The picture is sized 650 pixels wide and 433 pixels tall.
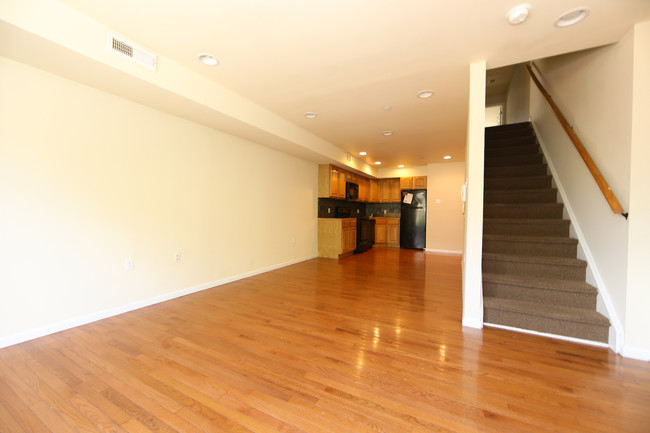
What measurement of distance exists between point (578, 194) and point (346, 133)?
321cm

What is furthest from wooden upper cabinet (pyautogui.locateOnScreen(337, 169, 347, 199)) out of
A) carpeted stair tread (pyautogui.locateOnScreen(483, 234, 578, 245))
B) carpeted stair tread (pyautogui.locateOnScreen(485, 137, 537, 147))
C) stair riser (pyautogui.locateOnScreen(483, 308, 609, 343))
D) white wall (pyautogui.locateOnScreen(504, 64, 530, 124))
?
stair riser (pyautogui.locateOnScreen(483, 308, 609, 343))

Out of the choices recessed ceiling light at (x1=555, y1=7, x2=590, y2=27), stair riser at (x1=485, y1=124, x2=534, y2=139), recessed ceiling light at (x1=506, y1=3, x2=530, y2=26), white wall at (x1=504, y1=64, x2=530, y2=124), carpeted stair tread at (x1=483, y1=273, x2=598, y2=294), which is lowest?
carpeted stair tread at (x1=483, y1=273, x2=598, y2=294)

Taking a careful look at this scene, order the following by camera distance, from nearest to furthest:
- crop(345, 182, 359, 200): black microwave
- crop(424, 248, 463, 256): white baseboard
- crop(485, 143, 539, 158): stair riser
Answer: crop(485, 143, 539, 158): stair riser
crop(345, 182, 359, 200): black microwave
crop(424, 248, 463, 256): white baseboard

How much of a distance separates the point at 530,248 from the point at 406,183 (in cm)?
501

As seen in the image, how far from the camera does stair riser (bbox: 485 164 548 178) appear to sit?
3.73m

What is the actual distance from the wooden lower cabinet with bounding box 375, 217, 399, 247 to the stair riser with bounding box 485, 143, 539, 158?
3.75 m

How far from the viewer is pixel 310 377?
5.60 feet

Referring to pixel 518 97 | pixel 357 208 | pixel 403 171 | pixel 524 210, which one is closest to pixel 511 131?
pixel 518 97

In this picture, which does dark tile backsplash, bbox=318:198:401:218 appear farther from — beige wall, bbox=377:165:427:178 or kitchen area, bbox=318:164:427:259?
beige wall, bbox=377:165:427:178

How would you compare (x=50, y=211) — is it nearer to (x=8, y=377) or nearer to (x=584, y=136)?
(x=8, y=377)

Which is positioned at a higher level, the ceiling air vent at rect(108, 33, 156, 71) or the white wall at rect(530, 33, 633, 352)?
the ceiling air vent at rect(108, 33, 156, 71)

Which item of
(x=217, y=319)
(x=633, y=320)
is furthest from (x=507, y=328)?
(x=217, y=319)

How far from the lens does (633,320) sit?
1.95 meters

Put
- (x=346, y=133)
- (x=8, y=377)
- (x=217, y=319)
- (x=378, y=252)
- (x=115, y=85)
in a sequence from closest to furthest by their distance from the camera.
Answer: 1. (x=8, y=377)
2. (x=115, y=85)
3. (x=217, y=319)
4. (x=346, y=133)
5. (x=378, y=252)
